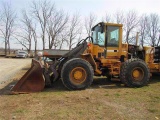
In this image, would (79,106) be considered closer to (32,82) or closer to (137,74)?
(32,82)

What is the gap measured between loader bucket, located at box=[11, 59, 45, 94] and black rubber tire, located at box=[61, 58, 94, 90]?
0.84 metres

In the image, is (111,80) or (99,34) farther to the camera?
(111,80)

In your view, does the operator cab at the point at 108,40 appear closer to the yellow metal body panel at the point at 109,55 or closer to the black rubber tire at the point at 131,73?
the yellow metal body panel at the point at 109,55

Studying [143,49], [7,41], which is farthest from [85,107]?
[7,41]

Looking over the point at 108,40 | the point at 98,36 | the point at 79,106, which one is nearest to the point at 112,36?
the point at 108,40

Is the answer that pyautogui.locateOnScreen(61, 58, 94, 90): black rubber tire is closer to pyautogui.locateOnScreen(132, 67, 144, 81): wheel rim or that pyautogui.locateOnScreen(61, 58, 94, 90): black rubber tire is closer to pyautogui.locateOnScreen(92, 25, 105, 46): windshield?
pyautogui.locateOnScreen(92, 25, 105, 46): windshield

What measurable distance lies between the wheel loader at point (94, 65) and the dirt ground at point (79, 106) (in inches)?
25.5

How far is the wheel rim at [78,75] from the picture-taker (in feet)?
29.4

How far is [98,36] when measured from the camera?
10094 mm

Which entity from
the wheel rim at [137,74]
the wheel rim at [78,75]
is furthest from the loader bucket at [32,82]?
the wheel rim at [137,74]

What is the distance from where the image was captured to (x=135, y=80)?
382 inches

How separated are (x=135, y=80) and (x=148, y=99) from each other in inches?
97.8

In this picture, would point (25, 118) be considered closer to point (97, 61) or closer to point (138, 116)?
point (138, 116)

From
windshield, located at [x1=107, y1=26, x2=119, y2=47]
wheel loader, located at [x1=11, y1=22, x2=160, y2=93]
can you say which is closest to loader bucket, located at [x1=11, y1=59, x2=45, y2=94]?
wheel loader, located at [x1=11, y1=22, x2=160, y2=93]
